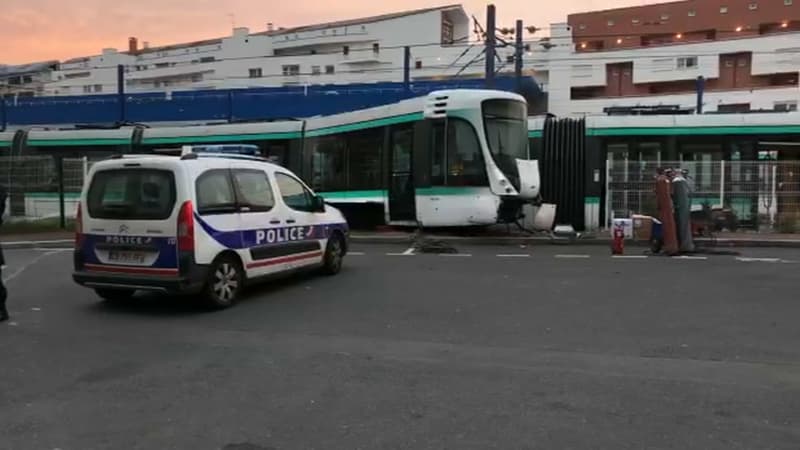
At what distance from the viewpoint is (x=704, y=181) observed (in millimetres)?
17703

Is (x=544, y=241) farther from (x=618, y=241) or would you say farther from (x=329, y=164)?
(x=329, y=164)

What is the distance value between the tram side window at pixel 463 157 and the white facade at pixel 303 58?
48498mm

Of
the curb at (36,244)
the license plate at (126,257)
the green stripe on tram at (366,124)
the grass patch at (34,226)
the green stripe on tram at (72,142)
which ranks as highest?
the green stripe on tram at (366,124)

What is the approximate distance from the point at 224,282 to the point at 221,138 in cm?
1328

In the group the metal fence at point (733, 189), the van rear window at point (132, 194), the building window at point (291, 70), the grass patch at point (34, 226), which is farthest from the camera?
the building window at point (291, 70)

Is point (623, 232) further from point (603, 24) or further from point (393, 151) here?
point (603, 24)

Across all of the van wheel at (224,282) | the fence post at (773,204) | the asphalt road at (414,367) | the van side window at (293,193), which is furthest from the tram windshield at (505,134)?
the van wheel at (224,282)

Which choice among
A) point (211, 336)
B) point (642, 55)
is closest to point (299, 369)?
point (211, 336)

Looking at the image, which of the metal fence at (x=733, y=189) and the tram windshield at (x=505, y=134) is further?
the metal fence at (x=733, y=189)

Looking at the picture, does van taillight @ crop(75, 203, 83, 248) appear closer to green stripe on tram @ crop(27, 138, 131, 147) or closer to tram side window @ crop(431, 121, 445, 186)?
tram side window @ crop(431, 121, 445, 186)

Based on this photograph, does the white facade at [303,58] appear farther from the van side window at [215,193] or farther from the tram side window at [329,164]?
the van side window at [215,193]

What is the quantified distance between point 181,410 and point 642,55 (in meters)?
66.3

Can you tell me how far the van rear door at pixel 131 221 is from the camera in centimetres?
813

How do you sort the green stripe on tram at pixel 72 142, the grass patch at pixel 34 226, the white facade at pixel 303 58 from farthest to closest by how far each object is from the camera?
the white facade at pixel 303 58
the green stripe on tram at pixel 72 142
the grass patch at pixel 34 226
